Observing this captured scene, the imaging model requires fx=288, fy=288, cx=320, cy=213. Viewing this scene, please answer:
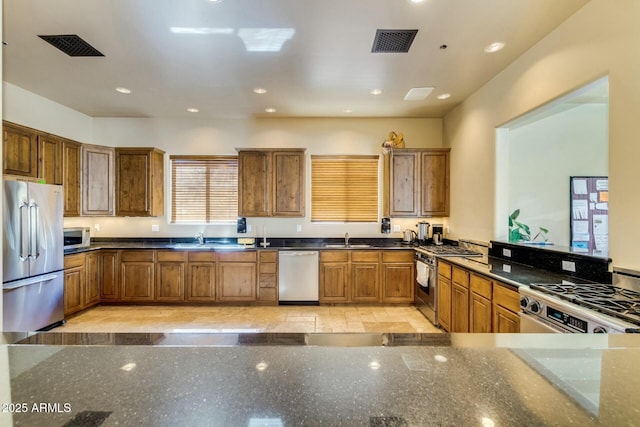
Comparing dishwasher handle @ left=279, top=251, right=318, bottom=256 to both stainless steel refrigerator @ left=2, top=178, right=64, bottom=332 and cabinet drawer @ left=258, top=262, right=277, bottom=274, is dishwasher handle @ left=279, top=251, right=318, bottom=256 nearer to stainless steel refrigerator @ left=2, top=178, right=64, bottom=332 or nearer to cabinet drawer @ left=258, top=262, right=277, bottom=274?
cabinet drawer @ left=258, top=262, right=277, bottom=274

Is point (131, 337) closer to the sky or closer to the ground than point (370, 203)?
closer to the ground

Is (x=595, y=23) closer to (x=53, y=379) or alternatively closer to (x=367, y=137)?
(x=367, y=137)

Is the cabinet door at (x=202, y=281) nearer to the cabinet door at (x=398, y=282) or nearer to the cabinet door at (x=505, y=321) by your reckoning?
the cabinet door at (x=398, y=282)

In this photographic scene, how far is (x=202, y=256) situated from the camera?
4.47 m

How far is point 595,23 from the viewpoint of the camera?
2.19 meters

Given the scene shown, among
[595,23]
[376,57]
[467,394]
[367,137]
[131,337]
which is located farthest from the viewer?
[367,137]

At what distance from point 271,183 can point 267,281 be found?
1.56m

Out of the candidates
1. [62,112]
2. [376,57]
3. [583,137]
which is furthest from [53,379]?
[583,137]

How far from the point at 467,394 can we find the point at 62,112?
19.8 feet

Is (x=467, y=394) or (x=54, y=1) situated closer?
(x=467, y=394)

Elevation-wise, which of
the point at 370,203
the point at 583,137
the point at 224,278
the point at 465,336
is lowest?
the point at 224,278

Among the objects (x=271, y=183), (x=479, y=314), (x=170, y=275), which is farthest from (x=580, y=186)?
(x=170, y=275)

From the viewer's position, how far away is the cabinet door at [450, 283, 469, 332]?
2.97 m

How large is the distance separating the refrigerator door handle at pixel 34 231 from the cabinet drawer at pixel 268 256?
261 cm
